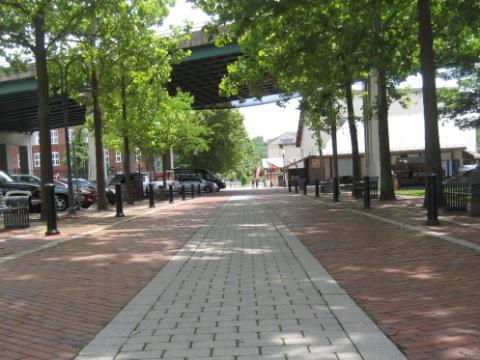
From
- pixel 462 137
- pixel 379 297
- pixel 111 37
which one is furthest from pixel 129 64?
pixel 462 137

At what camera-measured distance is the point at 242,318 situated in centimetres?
422

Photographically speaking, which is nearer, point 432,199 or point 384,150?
point 432,199

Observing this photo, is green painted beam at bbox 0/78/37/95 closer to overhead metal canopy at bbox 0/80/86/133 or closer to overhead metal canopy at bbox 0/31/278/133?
overhead metal canopy at bbox 0/31/278/133

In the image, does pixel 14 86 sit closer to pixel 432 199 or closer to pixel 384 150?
pixel 384 150

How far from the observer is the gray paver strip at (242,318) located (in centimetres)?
343

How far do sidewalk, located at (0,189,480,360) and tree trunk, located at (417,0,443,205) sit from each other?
3.83 metres

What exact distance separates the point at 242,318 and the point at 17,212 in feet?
32.3

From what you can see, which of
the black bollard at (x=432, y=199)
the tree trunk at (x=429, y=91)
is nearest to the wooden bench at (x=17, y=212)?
the black bollard at (x=432, y=199)

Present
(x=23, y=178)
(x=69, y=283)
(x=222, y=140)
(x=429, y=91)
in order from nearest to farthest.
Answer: (x=69, y=283) → (x=429, y=91) → (x=23, y=178) → (x=222, y=140)

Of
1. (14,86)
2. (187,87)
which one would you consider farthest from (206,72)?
(14,86)

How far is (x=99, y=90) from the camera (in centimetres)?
1942

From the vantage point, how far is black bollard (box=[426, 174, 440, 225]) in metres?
9.85

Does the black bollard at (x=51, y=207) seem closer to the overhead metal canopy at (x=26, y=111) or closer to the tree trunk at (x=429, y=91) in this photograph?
the tree trunk at (x=429, y=91)

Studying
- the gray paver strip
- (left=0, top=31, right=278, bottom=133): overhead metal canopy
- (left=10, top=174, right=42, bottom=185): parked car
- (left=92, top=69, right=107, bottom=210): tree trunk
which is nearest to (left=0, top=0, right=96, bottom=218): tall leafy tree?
(left=92, top=69, right=107, bottom=210): tree trunk
